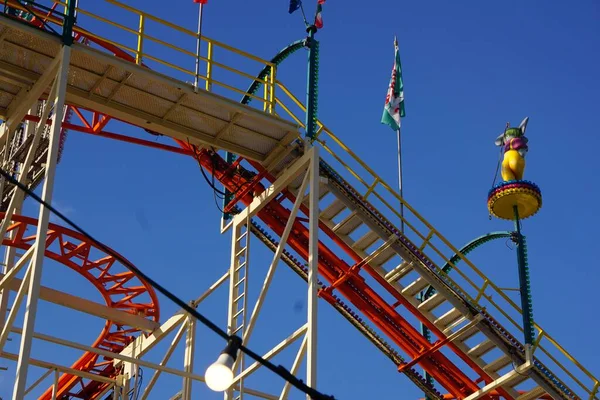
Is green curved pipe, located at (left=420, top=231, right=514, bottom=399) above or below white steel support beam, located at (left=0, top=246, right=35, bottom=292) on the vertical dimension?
above

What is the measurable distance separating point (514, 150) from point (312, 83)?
6.44 metres

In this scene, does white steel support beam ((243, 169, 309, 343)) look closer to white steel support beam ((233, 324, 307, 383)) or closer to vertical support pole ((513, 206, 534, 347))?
white steel support beam ((233, 324, 307, 383))

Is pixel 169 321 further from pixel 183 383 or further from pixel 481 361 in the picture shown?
Answer: pixel 481 361

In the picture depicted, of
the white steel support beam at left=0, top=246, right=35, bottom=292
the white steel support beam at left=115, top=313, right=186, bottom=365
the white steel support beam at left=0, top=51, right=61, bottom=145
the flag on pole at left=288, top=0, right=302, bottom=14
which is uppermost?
the flag on pole at left=288, top=0, right=302, bottom=14

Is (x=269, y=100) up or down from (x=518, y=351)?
up

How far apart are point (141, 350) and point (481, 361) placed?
9.35 metres

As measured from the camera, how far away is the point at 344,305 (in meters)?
26.3

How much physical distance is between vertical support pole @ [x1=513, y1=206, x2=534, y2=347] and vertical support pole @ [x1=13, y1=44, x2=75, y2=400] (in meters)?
11.8

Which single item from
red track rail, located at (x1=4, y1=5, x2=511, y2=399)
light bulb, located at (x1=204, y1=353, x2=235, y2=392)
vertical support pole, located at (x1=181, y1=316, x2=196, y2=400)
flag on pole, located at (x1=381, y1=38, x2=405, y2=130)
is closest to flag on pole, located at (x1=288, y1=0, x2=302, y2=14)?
red track rail, located at (x1=4, y1=5, x2=511, y2=399)

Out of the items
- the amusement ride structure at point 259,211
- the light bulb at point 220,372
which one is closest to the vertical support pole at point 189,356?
the amusement ride structure at point 259,211

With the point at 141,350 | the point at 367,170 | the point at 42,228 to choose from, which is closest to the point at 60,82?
the point at 42,228

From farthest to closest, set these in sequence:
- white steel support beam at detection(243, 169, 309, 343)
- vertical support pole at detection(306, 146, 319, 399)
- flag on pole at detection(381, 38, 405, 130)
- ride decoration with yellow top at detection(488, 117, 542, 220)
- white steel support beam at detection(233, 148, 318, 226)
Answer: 1. flag on pole at detection(381, 38, 405, 130)
2. ride decoration with yellow top at detection(488, 117, 542, 220)
3. white steel support beam at detection(233, 148, 318, 226)
4. white steel support beam at detection(243, 169, 309, 343)
5. vertical support pole at detection(306, 146, 319, 399)

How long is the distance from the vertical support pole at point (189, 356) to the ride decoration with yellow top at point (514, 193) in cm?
813

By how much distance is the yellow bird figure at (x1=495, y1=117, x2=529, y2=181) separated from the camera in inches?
1080
